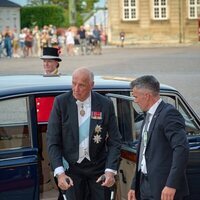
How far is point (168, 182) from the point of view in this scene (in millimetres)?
4855

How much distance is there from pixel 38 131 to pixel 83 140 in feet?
2.26

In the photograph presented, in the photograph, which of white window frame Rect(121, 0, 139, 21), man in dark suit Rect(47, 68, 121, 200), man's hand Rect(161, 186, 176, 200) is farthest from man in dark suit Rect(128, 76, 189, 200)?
white window frame Rect(121, 0, 139, 21)

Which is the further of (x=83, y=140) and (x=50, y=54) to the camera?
(x=50, y=54)

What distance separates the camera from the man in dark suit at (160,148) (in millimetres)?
4863

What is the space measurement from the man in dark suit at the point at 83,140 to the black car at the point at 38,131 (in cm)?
28

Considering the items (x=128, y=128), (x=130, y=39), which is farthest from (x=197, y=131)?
(x=130, y=39)

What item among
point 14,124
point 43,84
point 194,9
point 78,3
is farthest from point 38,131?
point 78,3

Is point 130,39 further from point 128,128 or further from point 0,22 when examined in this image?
point 128,128

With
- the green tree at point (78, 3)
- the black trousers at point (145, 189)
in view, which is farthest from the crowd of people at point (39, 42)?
the green tree at point (78, 3)

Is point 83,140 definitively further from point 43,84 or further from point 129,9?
point 129,9

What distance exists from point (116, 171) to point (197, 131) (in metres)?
1.19

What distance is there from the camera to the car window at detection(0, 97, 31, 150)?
5.65m

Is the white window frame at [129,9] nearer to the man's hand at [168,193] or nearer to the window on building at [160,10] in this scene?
the window on building at [160,10]

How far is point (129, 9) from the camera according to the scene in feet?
206
